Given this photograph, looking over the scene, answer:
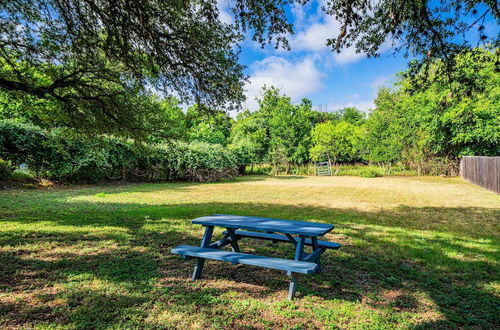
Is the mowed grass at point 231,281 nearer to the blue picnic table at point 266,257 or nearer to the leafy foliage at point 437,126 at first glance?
the blue picnic table at point 266,257

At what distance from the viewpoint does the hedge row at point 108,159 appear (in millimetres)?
12781

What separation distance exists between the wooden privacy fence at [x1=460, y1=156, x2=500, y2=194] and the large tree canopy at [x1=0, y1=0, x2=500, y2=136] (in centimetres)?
1127

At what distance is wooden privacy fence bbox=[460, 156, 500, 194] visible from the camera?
13.7 meters

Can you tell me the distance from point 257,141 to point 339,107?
27.1m

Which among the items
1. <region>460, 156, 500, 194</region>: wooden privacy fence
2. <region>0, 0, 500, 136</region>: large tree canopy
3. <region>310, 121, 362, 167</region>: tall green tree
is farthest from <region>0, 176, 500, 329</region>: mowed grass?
<region>310, 121, 362, 167</region>: tall green tree

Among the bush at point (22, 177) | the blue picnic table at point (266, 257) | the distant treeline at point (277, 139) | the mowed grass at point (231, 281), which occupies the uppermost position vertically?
the distant treeline at point (277, 139)

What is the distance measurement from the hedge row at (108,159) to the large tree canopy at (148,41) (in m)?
1.92

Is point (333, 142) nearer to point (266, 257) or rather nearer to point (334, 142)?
point (334, 142)

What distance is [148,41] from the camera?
251 inches

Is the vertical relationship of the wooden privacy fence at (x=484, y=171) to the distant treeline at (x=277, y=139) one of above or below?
below

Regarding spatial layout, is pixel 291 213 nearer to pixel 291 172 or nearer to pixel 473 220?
pixel 473 220

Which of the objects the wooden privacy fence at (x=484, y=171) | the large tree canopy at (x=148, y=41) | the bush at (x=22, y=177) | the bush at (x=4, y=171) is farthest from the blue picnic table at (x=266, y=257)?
the wooden privacy fence at (x=484, y=171)

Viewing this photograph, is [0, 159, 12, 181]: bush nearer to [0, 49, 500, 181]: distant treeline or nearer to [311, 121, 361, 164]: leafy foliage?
[0, 49, 500, 181]: distant treeline

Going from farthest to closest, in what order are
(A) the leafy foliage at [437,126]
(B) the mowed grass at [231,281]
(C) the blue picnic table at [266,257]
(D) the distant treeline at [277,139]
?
(A) the leafy foliage at [437,126], (D) the distant treeline at [277,139], (C) the blue picnic table at [266,257], (B) the mowed grass at [231,281]
